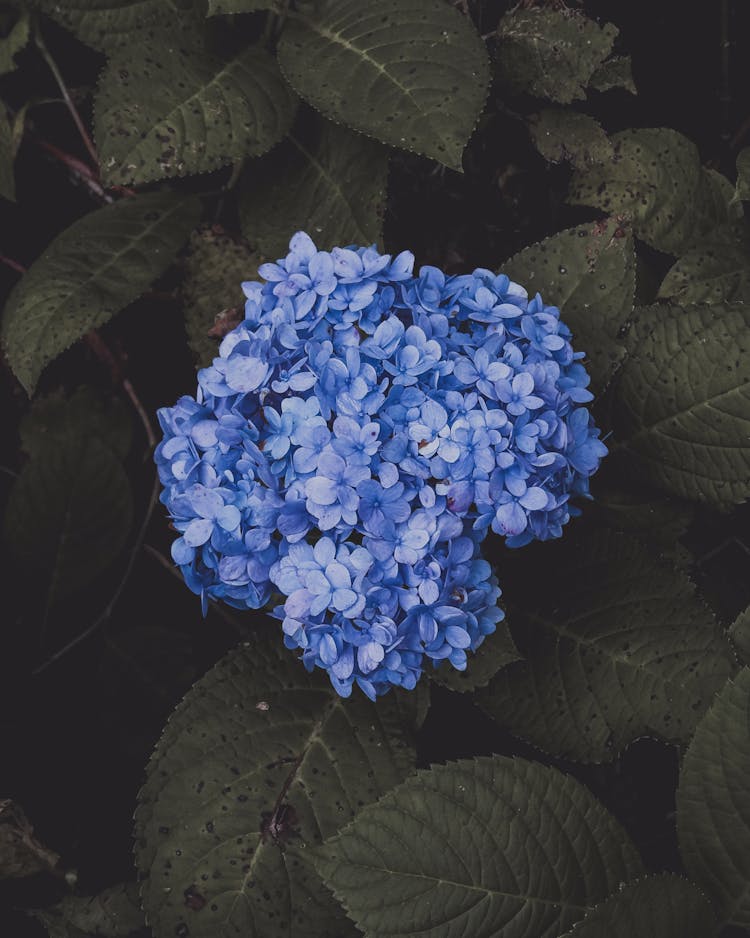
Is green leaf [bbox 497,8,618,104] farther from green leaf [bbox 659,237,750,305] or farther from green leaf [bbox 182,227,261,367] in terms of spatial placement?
green leaf [bbox 182,227,261,367]

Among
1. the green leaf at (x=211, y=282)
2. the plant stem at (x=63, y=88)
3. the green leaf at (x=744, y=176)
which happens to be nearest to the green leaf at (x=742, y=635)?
the green leaf at (x=744, y=176)

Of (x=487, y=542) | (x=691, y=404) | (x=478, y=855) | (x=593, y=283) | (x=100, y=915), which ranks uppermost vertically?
(x=593, y=283)

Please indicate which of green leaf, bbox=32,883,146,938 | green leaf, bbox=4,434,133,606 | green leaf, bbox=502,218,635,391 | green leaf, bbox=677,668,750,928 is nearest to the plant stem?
green leaf, bbox=4,434,133,606

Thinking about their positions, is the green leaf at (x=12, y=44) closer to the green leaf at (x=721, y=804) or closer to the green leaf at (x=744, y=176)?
the green leaf at (x=744, y=176)

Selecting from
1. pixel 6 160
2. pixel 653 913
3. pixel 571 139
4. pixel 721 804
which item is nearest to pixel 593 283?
pixel 571 139

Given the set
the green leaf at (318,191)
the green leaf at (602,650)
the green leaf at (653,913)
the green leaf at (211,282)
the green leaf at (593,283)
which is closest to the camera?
the green leaf at (653,913)

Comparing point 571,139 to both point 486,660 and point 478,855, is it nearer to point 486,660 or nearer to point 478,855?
point 486,660
